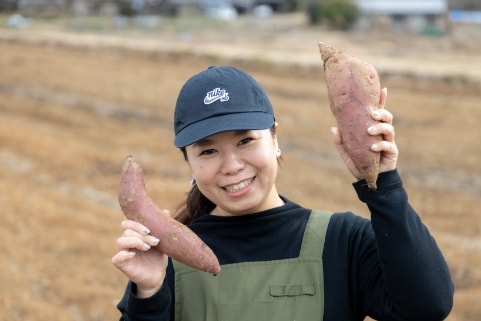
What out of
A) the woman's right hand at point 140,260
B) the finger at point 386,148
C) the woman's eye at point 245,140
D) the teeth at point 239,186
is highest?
the woman's eye at point 245,140

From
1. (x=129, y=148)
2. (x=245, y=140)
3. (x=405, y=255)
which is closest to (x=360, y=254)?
(x=405, y=255)

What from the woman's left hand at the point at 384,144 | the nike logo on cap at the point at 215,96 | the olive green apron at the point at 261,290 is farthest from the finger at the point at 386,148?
the nike logo on cap at the point at 215,96

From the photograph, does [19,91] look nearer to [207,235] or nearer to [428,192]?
[428,192]

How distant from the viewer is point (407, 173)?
1305 centimetres

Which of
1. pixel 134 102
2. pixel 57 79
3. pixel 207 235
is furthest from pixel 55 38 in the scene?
pixel 207 235

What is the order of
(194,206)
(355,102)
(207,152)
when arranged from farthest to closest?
(194,206), (207,152), (355,102)

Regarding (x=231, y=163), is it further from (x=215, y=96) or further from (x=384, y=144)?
(x=384, y=144)

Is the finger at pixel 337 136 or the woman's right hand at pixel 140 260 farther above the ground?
the finger at pixel 337 136

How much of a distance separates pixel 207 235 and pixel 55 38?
3075cm

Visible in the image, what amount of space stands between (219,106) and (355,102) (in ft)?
1.15

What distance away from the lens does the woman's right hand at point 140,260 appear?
186 centimetres

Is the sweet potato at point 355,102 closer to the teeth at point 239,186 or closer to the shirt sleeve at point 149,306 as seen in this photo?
the teeth at point 239,186

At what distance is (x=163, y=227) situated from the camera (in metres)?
1.98

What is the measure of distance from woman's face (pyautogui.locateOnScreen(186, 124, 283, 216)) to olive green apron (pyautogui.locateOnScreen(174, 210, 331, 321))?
0.54 feet
